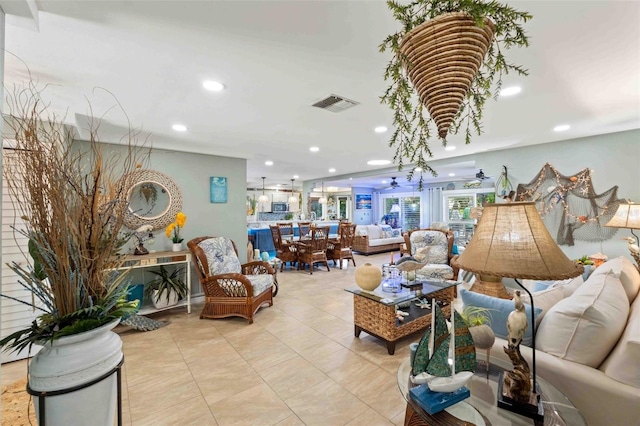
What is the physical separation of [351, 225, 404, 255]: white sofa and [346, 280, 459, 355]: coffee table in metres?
5.00

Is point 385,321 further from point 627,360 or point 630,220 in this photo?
point 630,220

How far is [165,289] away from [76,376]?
8.81 ft

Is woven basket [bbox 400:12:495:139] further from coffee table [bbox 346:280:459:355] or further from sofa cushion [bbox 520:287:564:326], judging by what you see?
coffee table [bbox 346:280:459:355]

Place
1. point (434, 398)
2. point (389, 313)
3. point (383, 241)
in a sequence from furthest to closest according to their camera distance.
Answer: point (383, 241), point (389, 313), point (434, 398)

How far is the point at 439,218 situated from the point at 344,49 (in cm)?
917

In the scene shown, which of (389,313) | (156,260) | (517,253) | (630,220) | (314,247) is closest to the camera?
(517,253)

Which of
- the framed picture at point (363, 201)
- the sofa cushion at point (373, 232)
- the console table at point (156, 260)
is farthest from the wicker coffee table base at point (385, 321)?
the framed picture at point (363, 201)

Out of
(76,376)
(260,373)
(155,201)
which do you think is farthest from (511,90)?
(155,201)

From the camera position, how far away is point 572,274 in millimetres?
1021

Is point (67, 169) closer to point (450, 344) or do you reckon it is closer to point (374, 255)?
point (450, 344)

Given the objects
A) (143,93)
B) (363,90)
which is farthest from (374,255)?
(143,93)

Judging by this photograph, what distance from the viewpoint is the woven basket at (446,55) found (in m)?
0.88

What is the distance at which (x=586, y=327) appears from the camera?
1.39 m

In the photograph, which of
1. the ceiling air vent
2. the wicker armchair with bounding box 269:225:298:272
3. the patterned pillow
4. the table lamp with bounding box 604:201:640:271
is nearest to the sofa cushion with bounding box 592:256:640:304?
the table lamp with bounding box 604:201:640:271
